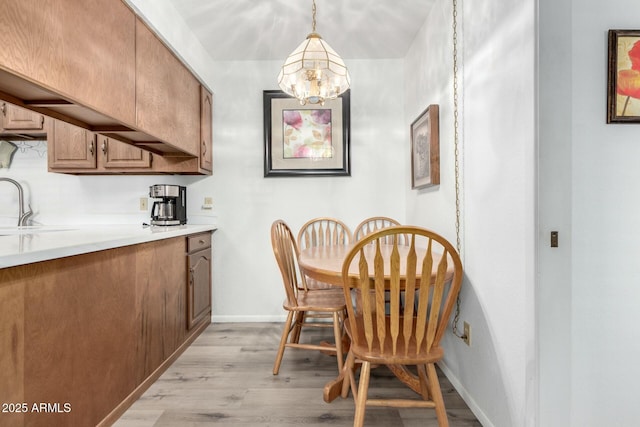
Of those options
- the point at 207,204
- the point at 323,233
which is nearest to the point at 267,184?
the point at 207,204

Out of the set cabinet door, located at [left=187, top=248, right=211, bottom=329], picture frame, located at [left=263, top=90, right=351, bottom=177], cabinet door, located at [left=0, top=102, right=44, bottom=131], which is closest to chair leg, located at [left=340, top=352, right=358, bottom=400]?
cabinet door, located at [left=187, top=248, right=211, bottom=329]

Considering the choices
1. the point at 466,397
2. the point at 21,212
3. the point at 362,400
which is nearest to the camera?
the point at 362,400

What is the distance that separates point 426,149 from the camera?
231 cm

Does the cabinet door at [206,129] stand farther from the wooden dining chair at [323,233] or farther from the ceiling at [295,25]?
the wooden dining chair at [323,233]

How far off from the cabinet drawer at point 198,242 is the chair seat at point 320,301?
0.96 m

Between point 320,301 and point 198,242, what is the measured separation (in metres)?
1.23

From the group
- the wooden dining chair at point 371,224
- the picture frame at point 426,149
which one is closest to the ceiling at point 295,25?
the picture frame at point 426,149

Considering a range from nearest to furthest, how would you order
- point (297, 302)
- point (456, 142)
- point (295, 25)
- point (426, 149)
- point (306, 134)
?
point (456, 142)
point (297, 302)
point (426, 149)
point (295, 25)
point (306, 134)

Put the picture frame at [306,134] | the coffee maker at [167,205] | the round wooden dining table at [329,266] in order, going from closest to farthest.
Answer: the round wooden dining table at [329,266] < the coffee maker at [167,205] < the picture frame at [306,134]

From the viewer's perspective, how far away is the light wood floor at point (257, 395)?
5.20 feet

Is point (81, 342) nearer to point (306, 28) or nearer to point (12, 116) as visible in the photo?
point (12, 116)

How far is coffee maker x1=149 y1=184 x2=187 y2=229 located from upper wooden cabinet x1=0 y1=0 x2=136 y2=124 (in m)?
0.85

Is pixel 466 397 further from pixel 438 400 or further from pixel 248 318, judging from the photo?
pixel 248 318

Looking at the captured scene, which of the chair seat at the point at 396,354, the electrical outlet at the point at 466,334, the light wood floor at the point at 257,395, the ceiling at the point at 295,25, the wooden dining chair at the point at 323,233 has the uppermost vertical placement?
the ceiling at the point at 295,25
